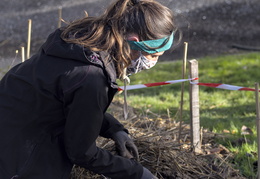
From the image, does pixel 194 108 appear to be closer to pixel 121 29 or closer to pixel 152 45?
pixel 152 45

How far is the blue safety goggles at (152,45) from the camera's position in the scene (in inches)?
88.3

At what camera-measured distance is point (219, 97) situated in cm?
570

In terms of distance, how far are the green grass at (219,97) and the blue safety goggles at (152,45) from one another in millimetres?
1714

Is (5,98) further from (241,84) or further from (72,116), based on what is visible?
(241,84)

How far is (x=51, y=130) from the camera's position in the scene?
232cm

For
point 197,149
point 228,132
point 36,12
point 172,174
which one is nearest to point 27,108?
point 172,174

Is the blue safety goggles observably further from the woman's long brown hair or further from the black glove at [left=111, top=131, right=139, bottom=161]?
the black glove at [left=111, top=131, right=139, bottom=161]

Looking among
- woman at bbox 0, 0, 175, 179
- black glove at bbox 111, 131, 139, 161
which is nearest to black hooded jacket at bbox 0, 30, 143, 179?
woman at bbox 0, 0, 175, 179

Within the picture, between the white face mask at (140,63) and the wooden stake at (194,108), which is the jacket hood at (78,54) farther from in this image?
the wooden stake at (194,108)

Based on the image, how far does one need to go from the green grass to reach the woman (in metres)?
1.81

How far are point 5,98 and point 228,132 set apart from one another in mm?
2742

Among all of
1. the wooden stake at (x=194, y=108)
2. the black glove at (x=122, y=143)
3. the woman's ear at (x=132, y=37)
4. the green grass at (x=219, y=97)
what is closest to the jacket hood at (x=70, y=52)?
the woman's ear at (x=132, y=37)

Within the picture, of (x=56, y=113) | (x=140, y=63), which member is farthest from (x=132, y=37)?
(x=56, y=113)

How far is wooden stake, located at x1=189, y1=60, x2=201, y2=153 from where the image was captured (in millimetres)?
3567
